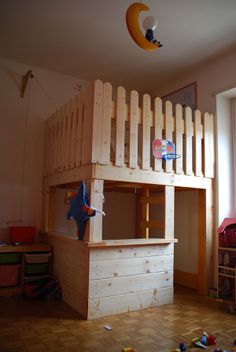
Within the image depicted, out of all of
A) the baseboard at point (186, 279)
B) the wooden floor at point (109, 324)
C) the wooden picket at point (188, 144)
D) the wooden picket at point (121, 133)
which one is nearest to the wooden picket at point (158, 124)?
the wooden picket at point (121, 133)

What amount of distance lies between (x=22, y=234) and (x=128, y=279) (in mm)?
1556

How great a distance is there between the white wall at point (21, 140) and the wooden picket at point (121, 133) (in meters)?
0.21

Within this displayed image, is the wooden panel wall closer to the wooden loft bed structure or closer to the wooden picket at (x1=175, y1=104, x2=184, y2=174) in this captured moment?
the wooden loft bed structure

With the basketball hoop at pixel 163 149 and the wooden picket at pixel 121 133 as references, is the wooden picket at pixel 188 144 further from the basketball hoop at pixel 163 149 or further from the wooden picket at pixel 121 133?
the basketball hoop at pixel 163 149

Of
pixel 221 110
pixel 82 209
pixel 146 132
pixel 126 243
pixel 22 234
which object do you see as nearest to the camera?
pixel 82 209

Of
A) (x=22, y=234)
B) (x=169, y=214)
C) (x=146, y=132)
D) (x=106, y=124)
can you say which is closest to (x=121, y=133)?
(x=106, y=124)

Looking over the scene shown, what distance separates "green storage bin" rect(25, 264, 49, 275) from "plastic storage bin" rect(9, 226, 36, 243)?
0.41 meters

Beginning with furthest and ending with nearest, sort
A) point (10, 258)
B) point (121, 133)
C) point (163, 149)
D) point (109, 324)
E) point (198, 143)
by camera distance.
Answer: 1. point (198, 143)
2. point (10, 258)
3. point (163, 149)
4. point (121, 133)
5. point (109, 324)

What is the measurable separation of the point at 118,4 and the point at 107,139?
4.41ft

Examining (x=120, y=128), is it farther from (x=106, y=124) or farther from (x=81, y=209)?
(x=81, y=209)

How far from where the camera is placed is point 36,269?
343cm

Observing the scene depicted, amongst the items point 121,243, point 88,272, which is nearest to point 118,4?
point 121,243

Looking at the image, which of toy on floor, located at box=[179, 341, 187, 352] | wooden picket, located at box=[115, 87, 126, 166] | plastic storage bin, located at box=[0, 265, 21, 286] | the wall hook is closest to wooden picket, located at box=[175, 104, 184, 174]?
wooden picket, located at box=[115, 87, 126, 166]

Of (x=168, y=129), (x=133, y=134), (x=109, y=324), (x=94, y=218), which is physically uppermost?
(x=168, y=129)
